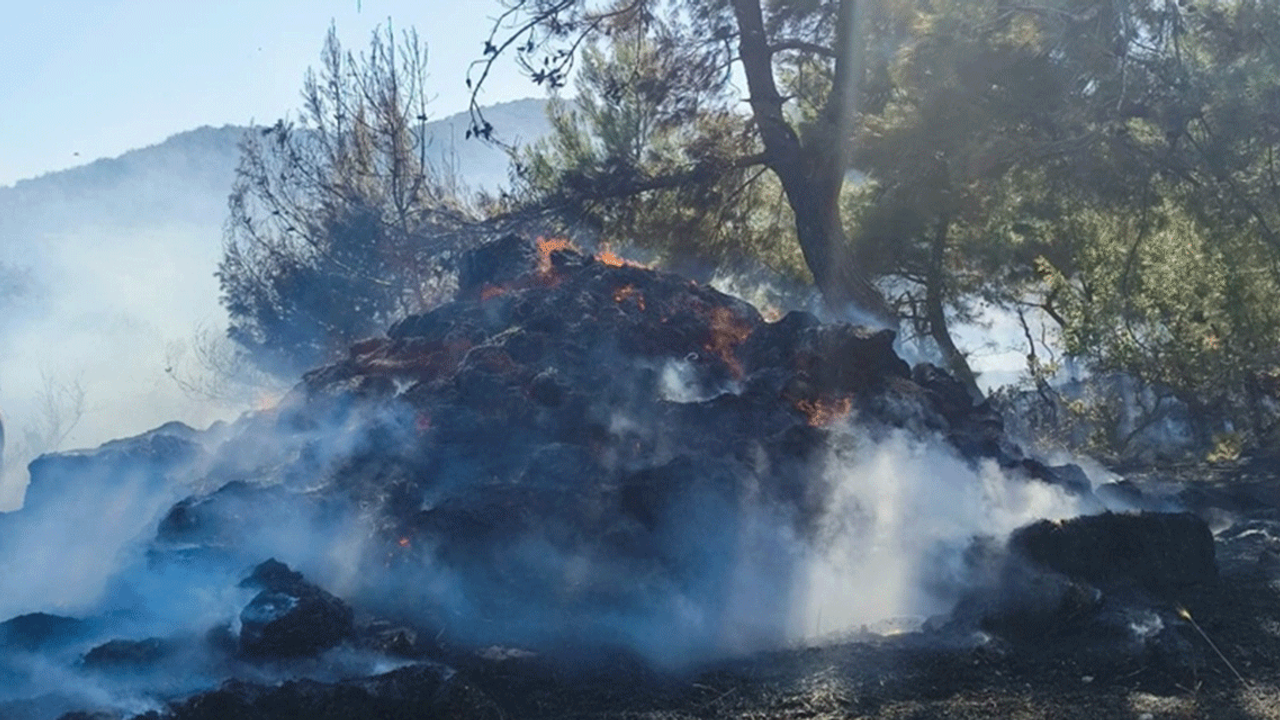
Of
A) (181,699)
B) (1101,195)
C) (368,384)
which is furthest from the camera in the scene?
(1101,195)

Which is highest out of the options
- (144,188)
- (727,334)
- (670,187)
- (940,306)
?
(144,188)

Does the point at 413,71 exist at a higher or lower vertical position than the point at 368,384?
higher

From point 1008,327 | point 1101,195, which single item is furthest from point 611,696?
point 1008,327

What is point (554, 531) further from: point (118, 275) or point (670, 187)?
point (118, 275)

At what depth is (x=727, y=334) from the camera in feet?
29.6

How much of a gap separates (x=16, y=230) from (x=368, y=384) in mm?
58895

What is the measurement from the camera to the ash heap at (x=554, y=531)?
17.7ft

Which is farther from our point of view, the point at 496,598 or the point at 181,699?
the point at 496,598

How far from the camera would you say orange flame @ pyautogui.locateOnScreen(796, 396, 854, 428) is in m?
7.94

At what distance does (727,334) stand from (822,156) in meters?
4.48

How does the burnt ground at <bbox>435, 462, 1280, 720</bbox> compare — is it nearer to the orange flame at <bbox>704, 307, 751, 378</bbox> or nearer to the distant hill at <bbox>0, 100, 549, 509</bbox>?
the orange flame at <bbox>704, 307, 751, 378</bbox>

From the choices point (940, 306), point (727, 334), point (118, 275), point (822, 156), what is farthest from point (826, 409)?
point (118, 275)

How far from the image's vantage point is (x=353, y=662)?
5.29m

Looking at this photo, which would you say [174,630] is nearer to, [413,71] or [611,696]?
[611,696]
